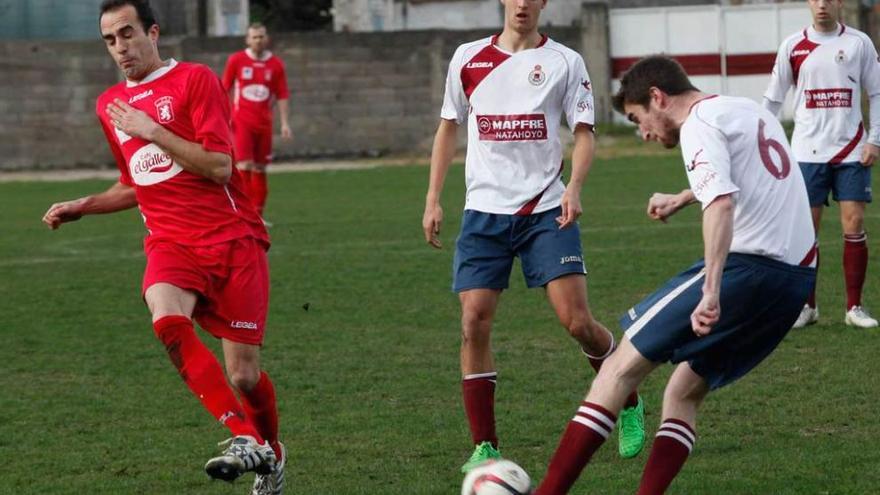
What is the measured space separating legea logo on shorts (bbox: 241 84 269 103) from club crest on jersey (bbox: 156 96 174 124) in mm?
11800

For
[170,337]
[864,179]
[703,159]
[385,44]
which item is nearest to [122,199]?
[170,337]

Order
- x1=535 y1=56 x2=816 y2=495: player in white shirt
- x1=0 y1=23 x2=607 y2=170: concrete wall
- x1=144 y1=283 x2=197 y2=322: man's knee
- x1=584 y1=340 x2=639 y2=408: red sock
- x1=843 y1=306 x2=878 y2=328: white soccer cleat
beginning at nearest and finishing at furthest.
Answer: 1. x1=535 y1=56 x2=816 y2=495: player in white shirt
2. x1=144 y1=283 x2=197 y2=322: man's knee
3. x1=584 y1=340 x2=639 y2=408: red sock
4. x1=843 y1=306 x2=878 y2=328: white soccer cleat
5. x1=0 y1=23 x2=607 y2=170: concrete wall

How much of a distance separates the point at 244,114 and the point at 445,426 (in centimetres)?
1087

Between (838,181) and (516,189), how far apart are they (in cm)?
392

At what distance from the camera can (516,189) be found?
256 inches

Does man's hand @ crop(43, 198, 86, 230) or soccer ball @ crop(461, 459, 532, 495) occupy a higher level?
man's hand @ crop(43, 198, 86, 230)

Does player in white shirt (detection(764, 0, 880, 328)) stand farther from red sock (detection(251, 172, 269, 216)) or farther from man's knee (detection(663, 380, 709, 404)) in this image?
red sock (detection(251, 172, 269, 216))

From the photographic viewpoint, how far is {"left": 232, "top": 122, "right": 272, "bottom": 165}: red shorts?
17.3 meters

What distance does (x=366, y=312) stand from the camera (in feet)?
35.0

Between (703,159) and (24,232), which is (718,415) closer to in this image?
(703,159)

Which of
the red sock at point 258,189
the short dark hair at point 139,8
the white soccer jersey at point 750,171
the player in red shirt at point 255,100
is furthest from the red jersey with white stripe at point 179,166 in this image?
the player in red shirt at point 255,100

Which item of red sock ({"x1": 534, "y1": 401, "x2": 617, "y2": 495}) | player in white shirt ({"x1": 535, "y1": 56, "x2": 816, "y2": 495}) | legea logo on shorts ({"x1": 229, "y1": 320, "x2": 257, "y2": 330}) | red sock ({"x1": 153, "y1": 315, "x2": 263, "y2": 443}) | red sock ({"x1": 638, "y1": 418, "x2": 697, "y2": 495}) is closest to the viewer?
player in white shirt ({"x1": 535, "y1": 56, "x2": 816, "y2": 495})

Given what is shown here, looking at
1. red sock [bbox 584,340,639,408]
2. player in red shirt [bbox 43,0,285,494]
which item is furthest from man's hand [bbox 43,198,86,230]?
red sock [bbox 584,340,639,408]

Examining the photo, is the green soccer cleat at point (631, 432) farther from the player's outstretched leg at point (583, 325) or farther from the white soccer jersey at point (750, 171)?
the white soccer jersey at point (750, 171)
